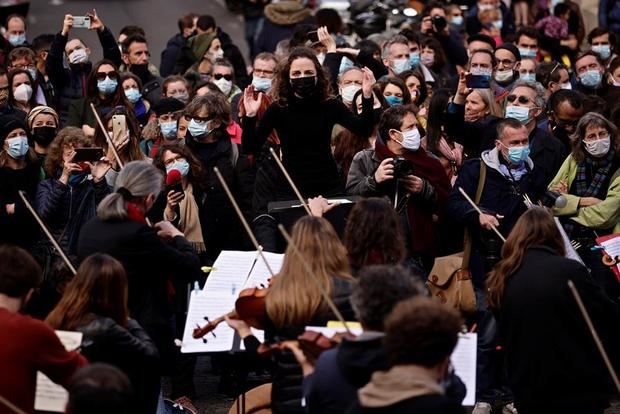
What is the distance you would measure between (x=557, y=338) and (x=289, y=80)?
3.34m

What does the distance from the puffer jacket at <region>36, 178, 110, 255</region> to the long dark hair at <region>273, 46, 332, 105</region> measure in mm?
1533

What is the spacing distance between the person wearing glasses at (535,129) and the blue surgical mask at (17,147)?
376 centimetres

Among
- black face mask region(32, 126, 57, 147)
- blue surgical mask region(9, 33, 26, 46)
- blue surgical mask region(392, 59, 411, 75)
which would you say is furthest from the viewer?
blue surgical mask region(9, 33, 26, 46)

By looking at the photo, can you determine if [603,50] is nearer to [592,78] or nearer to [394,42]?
[592,78]

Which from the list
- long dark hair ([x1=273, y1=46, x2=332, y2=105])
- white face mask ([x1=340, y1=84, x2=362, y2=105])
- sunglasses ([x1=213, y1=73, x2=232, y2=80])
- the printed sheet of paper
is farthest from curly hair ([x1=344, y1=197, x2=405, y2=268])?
sunglasses ([x1=213, y1=73, x2=232, y2=80])

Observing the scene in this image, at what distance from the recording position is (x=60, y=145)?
12000 mm

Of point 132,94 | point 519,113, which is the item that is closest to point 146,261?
point 519,113

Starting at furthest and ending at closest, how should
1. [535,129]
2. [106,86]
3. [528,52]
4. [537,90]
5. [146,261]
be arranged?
[528,52], [106,86], [537,90], [535,129], [146,261]

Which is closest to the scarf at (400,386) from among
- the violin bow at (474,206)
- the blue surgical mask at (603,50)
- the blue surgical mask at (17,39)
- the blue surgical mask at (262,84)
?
the violin bow at (474,206)

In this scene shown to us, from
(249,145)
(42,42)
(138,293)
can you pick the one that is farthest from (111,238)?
(42,42)

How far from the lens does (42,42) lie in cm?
1652

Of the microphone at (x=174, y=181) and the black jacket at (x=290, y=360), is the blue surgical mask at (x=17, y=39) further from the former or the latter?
the black jacket at (x=290, y=360)

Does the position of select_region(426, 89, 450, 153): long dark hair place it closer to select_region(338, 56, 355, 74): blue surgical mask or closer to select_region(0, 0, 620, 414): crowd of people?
select_region(0, 0, 620, 414): crowd of people

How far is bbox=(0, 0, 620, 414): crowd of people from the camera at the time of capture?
7.71m
